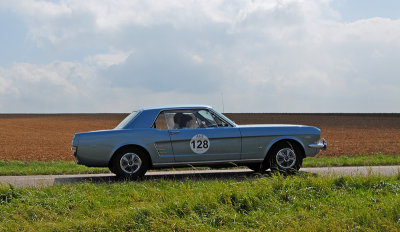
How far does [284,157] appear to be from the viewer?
1049 cm

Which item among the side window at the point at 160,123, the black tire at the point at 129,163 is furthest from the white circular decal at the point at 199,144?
the black tire at the point at 129,163

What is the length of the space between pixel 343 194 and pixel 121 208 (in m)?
3.22

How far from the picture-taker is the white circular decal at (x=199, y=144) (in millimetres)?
10102

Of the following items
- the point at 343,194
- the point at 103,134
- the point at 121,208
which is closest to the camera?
the point at 121,208

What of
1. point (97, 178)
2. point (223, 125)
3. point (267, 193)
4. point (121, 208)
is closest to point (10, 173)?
point (97, 178)

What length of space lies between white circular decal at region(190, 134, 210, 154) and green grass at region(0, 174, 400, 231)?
6.50 feet

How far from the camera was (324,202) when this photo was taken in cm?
687

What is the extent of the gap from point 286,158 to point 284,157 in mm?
50

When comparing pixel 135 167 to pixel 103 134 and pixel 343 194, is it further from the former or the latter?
pixel 343 194

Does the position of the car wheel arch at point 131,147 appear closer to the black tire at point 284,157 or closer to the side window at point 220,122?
the side window at point 220,122

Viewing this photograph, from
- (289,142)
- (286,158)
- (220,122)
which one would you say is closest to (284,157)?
(286,158)

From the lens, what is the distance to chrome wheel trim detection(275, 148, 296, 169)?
10.5m

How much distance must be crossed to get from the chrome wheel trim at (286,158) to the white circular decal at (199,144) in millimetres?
1547

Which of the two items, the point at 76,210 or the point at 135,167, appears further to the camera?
the point at 135,167
